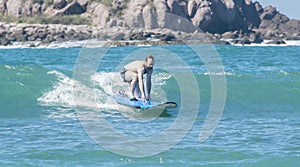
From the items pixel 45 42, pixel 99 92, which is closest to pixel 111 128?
pixel 99 92

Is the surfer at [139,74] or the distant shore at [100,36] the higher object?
the surfer at [139,74]

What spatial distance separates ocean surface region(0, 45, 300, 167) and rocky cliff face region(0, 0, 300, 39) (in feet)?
221

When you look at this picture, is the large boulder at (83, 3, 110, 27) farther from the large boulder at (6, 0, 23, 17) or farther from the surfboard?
the surfboard

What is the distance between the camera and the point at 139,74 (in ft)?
59.9

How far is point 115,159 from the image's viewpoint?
12586 mm

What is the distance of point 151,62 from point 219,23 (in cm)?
8507

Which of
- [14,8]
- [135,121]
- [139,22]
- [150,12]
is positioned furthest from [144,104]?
[14,8]

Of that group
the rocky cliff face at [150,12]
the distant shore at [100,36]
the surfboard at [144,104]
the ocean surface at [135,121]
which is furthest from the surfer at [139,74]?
the rocky cliff face at [150,12]

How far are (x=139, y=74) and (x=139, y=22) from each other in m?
75.8

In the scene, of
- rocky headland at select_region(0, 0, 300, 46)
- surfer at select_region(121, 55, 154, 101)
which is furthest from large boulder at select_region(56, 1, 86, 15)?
surfer at select_region(121, 55, 154, 101)

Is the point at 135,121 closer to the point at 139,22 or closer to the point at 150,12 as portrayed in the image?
the point at 139,22

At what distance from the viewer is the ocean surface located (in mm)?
12648

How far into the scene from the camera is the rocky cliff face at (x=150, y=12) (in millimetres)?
98062

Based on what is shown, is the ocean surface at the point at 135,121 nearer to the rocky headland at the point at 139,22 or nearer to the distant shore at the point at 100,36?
the distant shore at the point at 100,36
